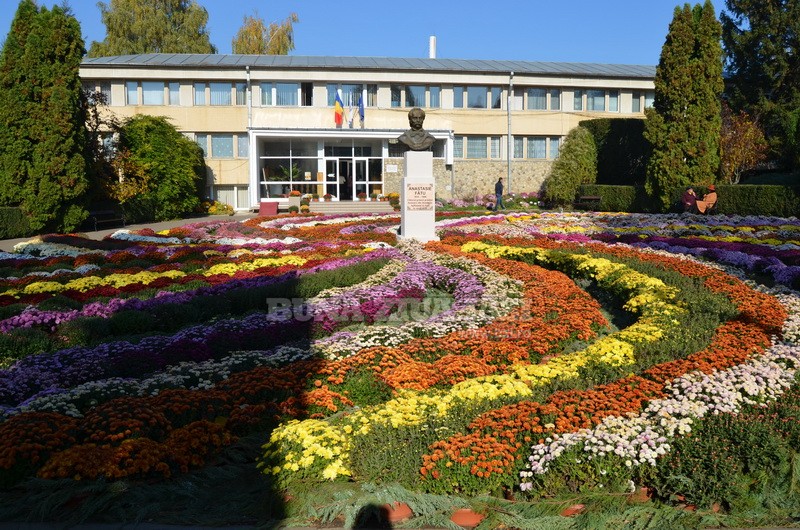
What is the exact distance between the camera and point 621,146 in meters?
36.1

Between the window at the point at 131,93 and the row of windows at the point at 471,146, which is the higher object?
the window at the point at 131,93

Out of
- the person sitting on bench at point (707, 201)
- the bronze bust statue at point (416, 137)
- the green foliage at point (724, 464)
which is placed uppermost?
the bronze bust statue at point (416, 137)

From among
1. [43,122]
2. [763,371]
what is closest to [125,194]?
[43,122]

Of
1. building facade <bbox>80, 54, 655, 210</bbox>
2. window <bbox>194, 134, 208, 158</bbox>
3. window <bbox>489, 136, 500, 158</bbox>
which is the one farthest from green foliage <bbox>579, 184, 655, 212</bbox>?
window <bbox>194, 134, 208, 158</bbox>

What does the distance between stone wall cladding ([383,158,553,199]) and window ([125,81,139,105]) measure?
46.1 ft

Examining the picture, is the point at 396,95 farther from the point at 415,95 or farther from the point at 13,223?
the point at 13,223

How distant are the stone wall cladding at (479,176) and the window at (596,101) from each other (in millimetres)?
4262

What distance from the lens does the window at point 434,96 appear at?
39719mm

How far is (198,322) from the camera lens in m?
9.35

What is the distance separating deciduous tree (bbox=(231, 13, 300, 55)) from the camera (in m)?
51.7

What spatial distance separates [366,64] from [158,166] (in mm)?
14655

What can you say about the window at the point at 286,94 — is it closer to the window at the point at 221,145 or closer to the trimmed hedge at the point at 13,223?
the window at the point at 221,145

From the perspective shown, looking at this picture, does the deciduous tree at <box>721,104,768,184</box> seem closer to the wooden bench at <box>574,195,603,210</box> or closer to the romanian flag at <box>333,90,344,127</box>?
the wooden bench at <box>574,195,603,210</box>

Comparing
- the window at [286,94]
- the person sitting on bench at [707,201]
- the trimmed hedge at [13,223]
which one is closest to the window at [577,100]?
the window at [286,94]
